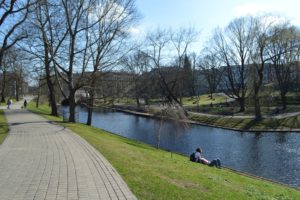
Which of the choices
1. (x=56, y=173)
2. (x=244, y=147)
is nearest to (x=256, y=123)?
(x=244, y=147)

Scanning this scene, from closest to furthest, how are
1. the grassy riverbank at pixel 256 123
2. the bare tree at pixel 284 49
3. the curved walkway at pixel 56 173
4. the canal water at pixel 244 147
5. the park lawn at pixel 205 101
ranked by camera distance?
the curved walkway at pixel 56 173, the canal water at pixel 244 147, the grassy riverbank at pixel 256 123, the bare tree at pixel 284 49, the park lawn at pixel 205 101

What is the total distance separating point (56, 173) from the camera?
32.9 ft

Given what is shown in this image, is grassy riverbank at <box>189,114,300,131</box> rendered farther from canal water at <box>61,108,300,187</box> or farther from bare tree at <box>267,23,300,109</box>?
bare tree at <box>267,23,300,109</box>

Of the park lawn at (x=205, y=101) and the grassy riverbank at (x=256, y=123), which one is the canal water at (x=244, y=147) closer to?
the grassy riverbank at (x=256, y=123)

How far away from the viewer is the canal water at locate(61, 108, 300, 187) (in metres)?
22.7

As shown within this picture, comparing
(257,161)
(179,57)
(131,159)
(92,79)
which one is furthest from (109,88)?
(179,57)

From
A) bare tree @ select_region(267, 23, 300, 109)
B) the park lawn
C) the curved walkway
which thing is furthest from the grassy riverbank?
the curved walkway

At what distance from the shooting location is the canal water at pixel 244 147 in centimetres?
2266

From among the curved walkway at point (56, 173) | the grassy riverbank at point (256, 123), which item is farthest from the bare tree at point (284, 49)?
the curved walkway at point (56, 173)

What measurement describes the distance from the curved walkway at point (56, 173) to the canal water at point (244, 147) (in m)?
11.9

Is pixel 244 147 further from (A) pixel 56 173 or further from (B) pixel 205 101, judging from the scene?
(B) pixel 205 101

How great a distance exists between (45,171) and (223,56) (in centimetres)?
5447

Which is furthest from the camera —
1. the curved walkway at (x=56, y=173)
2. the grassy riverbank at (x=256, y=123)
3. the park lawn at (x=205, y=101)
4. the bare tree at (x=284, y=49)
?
the park lawn at (x=205, y=101)

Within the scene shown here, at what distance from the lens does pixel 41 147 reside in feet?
48.1
